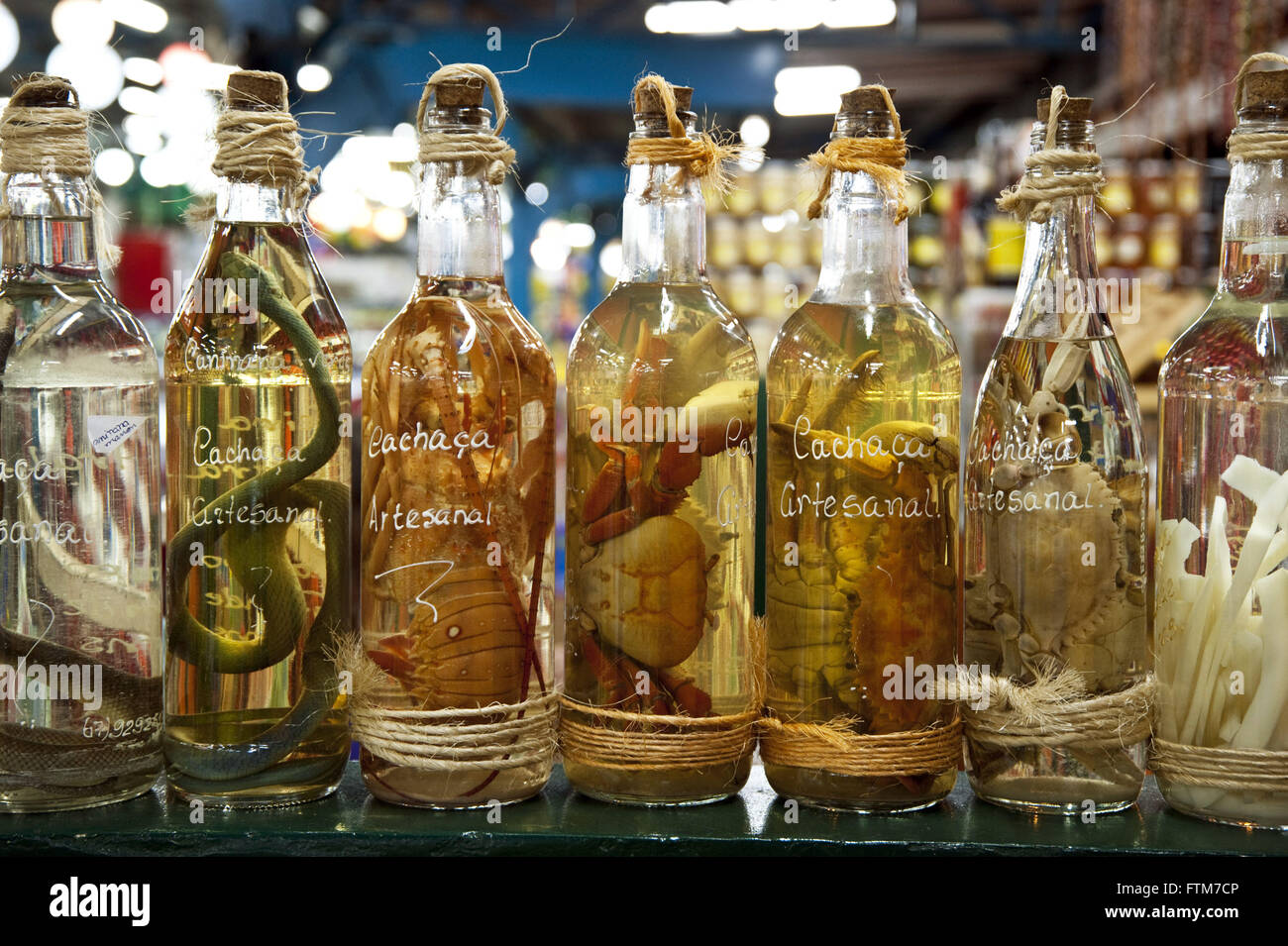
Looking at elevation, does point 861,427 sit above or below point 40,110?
below

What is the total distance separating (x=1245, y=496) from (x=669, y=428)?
1.27 ft

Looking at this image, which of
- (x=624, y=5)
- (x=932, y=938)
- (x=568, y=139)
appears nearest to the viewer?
(x=932, y=938)

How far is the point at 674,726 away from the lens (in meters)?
0.87

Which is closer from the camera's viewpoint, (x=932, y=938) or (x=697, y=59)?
(x=932, y=938)

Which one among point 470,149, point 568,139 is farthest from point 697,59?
point 470,149

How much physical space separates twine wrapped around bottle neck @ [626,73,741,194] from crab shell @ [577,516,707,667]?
0.79 feet

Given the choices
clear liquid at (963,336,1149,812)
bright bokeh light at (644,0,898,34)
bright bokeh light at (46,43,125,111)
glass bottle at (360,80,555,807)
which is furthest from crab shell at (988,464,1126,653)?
bright bokeh light at (644,0,898,34)

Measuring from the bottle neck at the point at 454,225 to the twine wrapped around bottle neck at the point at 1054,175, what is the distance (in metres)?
0.36

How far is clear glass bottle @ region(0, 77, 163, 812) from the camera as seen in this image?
0.87 m

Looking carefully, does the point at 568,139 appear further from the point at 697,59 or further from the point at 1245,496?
the point at 1245,496

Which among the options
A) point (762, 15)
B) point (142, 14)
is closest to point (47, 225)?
point (142, 14)

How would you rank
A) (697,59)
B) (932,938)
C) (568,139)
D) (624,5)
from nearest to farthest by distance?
(932,938)
(624,5)
(697,59)
(568,139)

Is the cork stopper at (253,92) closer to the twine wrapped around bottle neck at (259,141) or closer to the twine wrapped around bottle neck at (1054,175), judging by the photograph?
the twine wrapped around bottle neck at (259,141)

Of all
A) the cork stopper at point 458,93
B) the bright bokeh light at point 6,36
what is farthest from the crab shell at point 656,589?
the bright bokeh light at point 6,36
